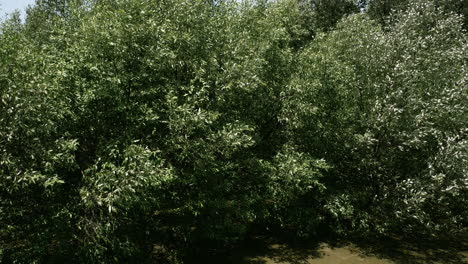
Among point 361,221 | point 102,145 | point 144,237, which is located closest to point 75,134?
point 102,145

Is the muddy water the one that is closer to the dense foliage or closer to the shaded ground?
the shaded ground

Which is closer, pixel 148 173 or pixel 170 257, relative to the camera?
pixel 148 173

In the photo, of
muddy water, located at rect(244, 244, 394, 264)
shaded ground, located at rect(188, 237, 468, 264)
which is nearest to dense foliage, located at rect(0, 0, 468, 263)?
shaded ground, located at rect(188, 237, 468, 264)

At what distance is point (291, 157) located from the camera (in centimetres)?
1791

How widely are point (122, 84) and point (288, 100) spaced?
876cm

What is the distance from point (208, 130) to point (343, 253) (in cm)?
1124

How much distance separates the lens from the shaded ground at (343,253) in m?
19.1

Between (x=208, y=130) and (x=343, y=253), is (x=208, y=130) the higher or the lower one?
the higher one

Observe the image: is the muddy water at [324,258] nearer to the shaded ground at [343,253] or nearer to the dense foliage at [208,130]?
the shaded ground at [343,253]

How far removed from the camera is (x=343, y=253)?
66.5ft

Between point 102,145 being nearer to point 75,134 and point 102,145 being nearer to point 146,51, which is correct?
point 75,134

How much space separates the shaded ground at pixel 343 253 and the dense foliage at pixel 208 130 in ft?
3.02

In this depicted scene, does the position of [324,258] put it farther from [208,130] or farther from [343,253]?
[208,130]

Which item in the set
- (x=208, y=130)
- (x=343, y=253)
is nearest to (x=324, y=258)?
(x=343, y=253)
